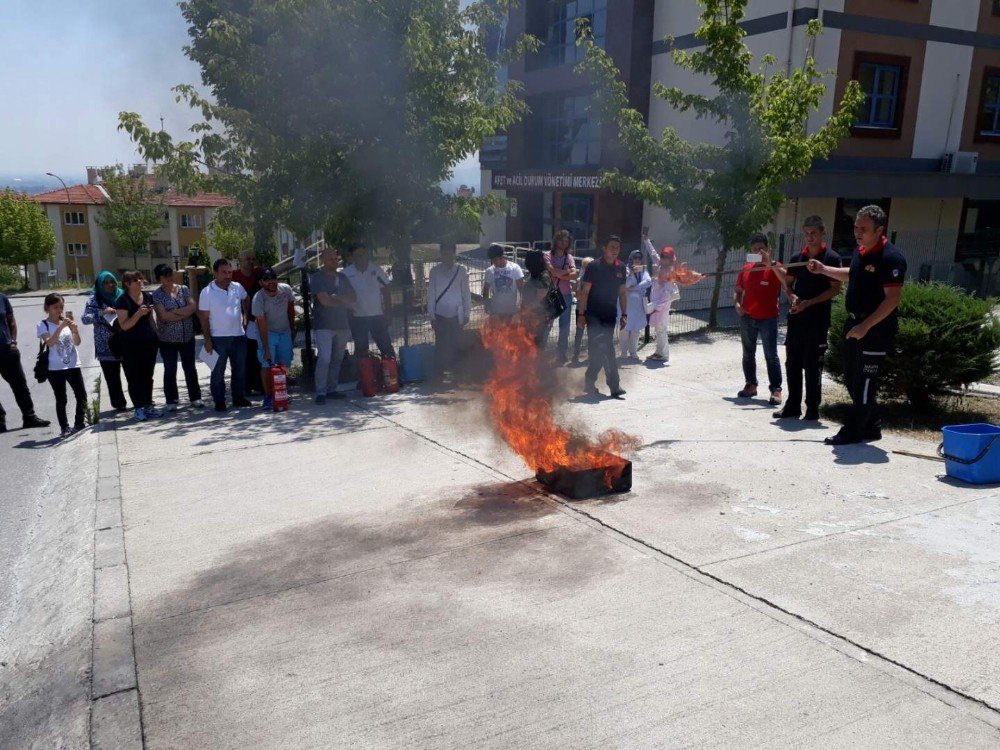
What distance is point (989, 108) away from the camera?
73.9 feet

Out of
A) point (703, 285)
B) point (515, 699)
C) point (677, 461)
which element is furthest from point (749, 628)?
point (703, 285)

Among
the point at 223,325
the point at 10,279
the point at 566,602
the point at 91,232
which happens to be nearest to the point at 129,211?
the point at 10,279

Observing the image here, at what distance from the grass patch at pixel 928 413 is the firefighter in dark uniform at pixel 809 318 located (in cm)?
51

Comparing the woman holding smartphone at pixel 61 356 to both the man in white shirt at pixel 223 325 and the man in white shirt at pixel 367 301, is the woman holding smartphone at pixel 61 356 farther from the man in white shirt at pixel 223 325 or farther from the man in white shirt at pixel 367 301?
Result: the man in white shirt at pixel 367 301

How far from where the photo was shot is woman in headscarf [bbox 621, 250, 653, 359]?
34.8 feet

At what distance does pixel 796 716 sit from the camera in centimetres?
315

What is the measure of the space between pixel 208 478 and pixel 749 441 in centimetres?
466

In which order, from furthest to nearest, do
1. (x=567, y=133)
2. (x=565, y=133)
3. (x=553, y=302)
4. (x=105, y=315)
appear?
(x=565, y=133), (x=567, y=133), (x=553, y=302), (x=105, y=315)

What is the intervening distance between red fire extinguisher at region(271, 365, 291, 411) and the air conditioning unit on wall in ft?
64.6

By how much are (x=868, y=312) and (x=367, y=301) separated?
552 cm

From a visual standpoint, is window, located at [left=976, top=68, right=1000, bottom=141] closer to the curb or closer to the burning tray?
the burning tray

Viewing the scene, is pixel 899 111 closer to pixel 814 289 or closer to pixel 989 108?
pixel 989 108

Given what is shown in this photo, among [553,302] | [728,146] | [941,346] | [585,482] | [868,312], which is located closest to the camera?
[585,482]

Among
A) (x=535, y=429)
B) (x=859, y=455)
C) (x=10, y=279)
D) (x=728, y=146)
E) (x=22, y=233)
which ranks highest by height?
(x=728, y=146)
